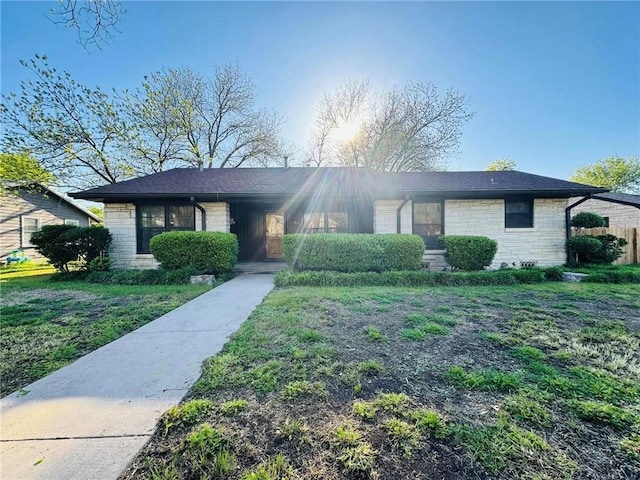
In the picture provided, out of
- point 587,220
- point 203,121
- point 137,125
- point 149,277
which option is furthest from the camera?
point 203,121

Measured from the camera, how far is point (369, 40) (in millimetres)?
9477

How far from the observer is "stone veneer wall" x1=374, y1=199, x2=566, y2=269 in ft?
30.4

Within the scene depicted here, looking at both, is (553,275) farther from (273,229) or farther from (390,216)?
(273,229)

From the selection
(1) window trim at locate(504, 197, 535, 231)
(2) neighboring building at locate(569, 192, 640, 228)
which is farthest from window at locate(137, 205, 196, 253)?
(2) neighboring building at locate(569, 192, 640, 228)

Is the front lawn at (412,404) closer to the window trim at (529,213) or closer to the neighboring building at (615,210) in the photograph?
the window trim at (529,213)

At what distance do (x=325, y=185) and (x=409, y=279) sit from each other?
15.6 feet

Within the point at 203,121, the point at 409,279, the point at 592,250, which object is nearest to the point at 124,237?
the point at 409,279

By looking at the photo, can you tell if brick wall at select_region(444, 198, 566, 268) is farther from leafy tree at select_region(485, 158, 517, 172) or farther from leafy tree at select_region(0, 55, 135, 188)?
leafy tree at select_region(485, 158, 517, 172)

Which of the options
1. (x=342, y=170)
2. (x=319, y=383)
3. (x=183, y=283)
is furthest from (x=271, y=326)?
(x=342, y=170)

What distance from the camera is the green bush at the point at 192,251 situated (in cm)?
785

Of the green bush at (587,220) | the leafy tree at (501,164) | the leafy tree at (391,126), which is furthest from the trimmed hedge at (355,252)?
the leafy tree at (501,164)

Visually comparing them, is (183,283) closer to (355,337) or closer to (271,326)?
(271,326)

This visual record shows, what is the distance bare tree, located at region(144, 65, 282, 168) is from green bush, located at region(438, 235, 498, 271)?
14881 mm

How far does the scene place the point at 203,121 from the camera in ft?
59.6
